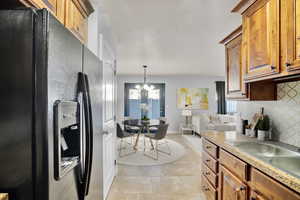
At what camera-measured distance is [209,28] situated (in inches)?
116

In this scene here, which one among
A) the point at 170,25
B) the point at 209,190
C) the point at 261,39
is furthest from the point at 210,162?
the point at 170,25

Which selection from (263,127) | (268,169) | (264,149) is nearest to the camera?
(268,169)

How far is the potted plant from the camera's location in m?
2.05

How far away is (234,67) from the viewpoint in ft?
7.90

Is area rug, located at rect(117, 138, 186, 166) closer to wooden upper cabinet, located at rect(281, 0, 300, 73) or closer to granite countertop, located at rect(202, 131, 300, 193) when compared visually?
granite countertop, located at rect(202, 131, 300, 193)

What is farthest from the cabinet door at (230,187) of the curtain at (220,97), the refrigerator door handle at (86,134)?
the curtain at (220,97)

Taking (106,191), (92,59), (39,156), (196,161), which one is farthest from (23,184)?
(196,161)

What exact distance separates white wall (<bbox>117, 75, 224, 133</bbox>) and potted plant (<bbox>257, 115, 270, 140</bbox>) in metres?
A: 6.11

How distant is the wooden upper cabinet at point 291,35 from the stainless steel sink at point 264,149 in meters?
0.75

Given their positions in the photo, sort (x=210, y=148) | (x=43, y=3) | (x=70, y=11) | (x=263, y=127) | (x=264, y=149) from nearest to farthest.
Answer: (x=43, y=3)
(x=70, y=11)
(x=264, y=149)
(x=263, y=127)
(x=210, y=148)

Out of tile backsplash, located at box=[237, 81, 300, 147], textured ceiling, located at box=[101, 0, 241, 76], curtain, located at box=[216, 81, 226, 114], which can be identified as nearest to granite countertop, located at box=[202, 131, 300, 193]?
tile backsplash, located at box=[237, 81, 300, 147]

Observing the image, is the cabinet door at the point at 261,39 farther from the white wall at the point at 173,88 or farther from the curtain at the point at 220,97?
the curtain at the point at 220,97

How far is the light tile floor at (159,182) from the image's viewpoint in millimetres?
2703

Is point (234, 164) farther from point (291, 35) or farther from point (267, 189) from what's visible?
point (291, 35)
